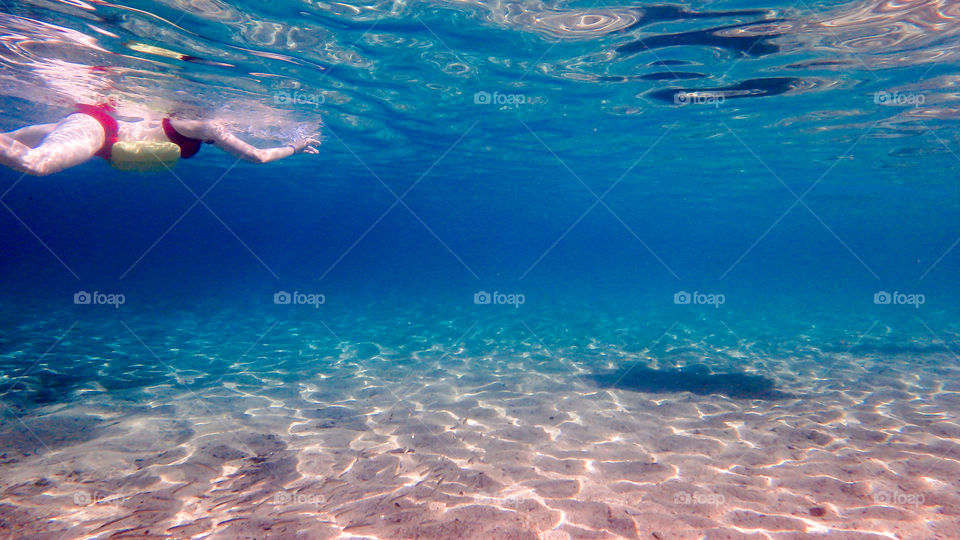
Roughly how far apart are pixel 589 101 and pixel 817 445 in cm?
1385

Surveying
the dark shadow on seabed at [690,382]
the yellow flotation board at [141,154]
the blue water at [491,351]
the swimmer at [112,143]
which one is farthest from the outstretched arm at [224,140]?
the dark shadow on seabed at [690,382]

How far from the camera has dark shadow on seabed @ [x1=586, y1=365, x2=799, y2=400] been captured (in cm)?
1025

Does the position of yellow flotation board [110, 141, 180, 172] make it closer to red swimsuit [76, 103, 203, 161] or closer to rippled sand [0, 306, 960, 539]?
red swimsuit [76, 103, 203, 161]

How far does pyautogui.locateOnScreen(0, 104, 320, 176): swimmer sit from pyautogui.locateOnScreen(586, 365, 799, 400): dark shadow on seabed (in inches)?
349

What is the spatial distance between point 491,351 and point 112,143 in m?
11.4

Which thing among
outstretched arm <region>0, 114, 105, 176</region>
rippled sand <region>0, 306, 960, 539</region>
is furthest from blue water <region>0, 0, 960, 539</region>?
outstretched arm <region>0, 114, 105, 176</region>

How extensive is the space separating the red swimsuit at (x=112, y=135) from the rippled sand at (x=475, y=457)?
437cm

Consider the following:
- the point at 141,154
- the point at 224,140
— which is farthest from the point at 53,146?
the point at 224,140

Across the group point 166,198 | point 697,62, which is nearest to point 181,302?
point 697,62

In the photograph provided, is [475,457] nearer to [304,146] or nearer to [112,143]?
[304,146]

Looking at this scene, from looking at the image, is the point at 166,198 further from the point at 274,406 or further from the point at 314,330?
the point at 274,406

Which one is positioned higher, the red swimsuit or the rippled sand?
the red swimsuit

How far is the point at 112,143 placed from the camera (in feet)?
19.8

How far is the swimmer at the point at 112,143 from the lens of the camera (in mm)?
4445
